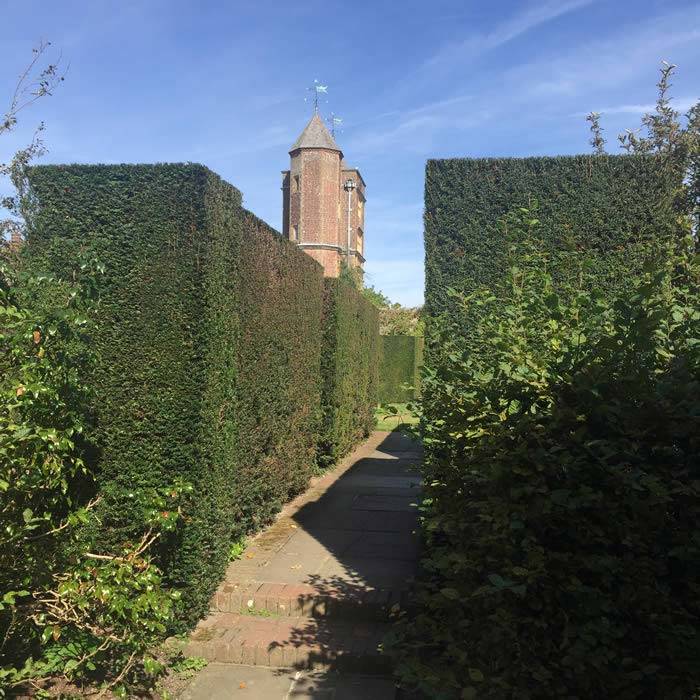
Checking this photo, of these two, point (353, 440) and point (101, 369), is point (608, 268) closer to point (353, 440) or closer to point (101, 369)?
point (101, 369)

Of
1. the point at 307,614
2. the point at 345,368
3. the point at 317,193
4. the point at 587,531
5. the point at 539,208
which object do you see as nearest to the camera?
the point at 587,531

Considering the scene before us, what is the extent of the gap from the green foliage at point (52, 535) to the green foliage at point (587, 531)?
5.04ft

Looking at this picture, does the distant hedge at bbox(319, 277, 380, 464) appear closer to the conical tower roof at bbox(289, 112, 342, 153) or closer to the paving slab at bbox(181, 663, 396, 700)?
the paving slab at bbox(181, 663, 396, 700)

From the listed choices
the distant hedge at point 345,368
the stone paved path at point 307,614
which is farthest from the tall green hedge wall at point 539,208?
the distant hedge at point 345,368

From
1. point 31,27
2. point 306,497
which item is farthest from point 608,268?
point 31,27

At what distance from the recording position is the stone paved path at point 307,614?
396 centimetres

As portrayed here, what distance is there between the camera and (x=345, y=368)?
11.1 m

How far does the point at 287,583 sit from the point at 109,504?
1480 millimetres

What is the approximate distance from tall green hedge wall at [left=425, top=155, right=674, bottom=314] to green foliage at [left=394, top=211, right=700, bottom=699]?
3050 mm

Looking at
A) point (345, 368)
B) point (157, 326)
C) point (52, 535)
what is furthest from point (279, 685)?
point (345, 368)

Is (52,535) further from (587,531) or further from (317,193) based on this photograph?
(317,193)

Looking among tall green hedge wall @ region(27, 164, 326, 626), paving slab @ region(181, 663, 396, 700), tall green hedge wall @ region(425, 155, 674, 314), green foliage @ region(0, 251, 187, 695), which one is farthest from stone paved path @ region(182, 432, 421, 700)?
tall green hedge wall @ region(425, 155, 674, 314)

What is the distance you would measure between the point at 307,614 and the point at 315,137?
49.2m

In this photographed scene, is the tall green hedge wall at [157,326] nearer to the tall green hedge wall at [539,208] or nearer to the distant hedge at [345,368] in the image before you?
the tall green hedge wall at [539,208]
